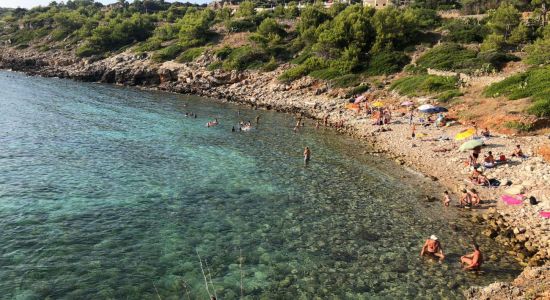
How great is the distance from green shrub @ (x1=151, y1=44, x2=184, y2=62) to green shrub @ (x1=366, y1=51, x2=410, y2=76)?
4402 centimetres

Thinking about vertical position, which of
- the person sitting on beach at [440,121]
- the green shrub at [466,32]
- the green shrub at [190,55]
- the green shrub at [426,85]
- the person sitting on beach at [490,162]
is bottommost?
the person sitting on beach at [490,162]

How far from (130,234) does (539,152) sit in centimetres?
2717

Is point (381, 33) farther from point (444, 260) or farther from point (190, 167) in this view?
point (444, 260)

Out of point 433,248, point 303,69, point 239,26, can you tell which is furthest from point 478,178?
point 239,26

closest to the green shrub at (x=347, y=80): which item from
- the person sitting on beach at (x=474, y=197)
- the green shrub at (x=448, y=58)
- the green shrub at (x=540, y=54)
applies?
the green shrub at (x=448, y=58)

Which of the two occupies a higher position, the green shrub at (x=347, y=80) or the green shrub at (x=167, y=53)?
the green shrub at (x=167, y=53)

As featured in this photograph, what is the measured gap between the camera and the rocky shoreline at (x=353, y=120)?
19062 millimetres

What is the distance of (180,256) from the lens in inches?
649

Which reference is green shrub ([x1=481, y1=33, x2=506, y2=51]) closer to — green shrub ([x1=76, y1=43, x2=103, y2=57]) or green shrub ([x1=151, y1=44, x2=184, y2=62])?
green shrub ([x1=151, y1=44, x2=184, y2=62])

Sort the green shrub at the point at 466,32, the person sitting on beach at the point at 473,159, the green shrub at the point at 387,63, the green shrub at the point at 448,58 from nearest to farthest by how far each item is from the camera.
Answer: the person sitting on beach at the point at 473,159
the green shrub at the point at 448,58
the green shrub at the point at 387,63
the green shrub at the point at 466,32

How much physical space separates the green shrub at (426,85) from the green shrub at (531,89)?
19.9ft

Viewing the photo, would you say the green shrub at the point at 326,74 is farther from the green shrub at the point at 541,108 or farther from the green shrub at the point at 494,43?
the green shrub at the point at 541,108

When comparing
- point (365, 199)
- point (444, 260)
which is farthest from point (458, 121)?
point (444, 260)

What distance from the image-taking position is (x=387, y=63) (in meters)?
63.0
